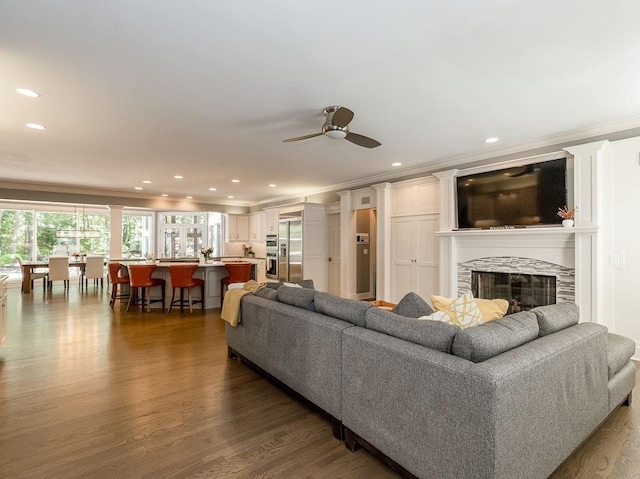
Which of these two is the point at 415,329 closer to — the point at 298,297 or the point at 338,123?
the point at 298,297

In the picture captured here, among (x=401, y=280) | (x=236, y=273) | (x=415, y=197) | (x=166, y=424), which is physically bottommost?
(x=166, y=424)

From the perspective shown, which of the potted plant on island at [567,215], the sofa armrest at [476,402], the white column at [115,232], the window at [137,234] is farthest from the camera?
the window at [137,234]

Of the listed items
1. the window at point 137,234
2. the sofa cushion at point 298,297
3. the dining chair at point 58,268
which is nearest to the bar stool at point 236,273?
the sofa cushion at point 298,297

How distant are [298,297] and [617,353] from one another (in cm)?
237

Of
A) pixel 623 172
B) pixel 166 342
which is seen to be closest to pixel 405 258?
pixel 623 172

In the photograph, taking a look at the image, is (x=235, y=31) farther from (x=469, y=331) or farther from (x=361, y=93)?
(x=469, y=331)

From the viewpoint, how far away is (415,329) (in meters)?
1.81

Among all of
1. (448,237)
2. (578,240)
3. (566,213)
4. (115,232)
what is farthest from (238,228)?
(578,240)

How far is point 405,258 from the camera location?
5953 millimetres

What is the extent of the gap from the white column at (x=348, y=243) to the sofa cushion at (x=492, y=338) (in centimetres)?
535

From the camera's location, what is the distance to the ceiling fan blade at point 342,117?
2855 mm

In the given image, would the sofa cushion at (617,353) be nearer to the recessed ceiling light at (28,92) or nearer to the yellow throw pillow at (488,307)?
the yellow throw pillow at (488,307)

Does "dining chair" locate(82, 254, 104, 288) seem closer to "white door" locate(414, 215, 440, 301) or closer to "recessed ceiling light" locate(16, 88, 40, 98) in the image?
"recessed ceiling light" locate(16, 88, 40, 98)

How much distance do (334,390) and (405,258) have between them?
13.5 feet
